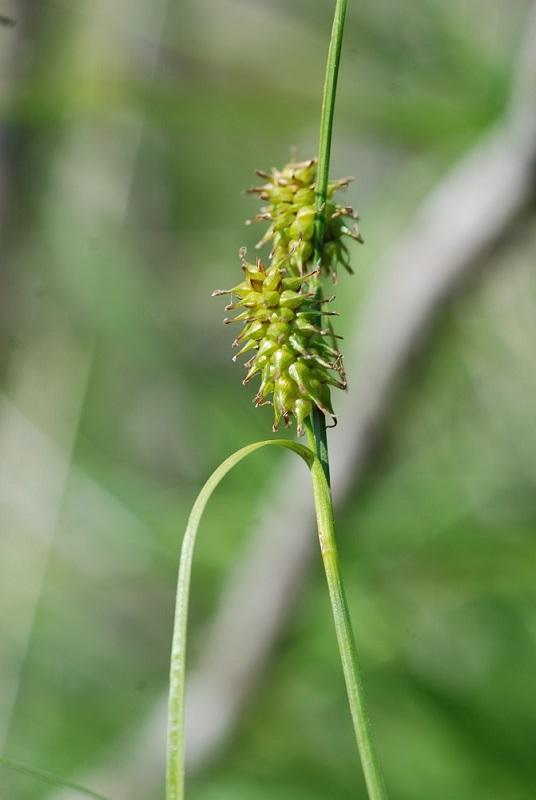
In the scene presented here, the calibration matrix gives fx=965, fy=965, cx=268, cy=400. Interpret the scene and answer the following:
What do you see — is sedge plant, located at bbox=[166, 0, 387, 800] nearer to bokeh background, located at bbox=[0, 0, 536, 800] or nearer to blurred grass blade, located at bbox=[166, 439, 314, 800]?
blurred grass blade, located at bbox=[166, 439, 314, 800]

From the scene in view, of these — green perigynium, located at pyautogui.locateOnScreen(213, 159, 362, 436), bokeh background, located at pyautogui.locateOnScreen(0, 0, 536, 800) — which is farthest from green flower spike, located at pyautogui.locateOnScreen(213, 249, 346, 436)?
bokeh background, located at pyautogui.locateOnScreen(0, 0, 536, 800)

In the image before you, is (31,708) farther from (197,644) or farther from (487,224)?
(487,224)

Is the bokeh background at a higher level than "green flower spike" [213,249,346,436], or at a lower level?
higher

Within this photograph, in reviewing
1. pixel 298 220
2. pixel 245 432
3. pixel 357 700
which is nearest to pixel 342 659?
pixel 357 700

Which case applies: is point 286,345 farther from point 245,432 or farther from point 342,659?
point 245,432

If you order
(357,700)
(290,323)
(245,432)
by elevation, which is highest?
(245,432)

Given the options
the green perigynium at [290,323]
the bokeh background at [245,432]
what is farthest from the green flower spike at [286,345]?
the bokeh background at [245,432]

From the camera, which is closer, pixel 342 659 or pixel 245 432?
pixel 342 659
